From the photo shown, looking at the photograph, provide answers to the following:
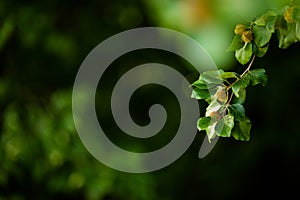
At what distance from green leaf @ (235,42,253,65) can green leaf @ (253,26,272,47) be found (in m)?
0.01

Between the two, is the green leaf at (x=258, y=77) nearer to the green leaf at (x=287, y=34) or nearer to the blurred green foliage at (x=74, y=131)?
the green leaf at (x=287, y=34)

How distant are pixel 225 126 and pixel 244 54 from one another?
4.2 inches

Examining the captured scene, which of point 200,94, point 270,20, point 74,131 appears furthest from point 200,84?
point 74,131

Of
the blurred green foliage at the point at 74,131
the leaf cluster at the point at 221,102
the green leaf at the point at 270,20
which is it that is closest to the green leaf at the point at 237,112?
the leaf cluster at the point at 221,102

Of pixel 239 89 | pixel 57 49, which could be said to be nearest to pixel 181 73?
pixel 57 49

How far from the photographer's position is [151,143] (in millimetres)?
2625

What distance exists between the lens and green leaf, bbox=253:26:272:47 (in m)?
0.87

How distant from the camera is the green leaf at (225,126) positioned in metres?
0.84

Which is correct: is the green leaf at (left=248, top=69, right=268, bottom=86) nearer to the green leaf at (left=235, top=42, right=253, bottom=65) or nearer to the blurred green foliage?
the green leaf at (left=235, top=42, right=253, bottom=65)

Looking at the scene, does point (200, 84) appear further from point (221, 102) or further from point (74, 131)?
point (74, 131)

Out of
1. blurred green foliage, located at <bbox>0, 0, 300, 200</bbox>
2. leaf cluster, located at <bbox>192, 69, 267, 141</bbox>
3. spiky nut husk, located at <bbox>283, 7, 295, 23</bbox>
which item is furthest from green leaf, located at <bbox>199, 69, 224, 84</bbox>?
blurred green foliage, located at <bbox>0, 0, 300, 200</bbox>

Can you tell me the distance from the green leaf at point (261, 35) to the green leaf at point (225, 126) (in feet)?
0.37

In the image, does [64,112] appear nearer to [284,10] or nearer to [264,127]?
[264,127]

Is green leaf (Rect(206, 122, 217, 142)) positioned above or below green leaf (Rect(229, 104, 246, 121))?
below
